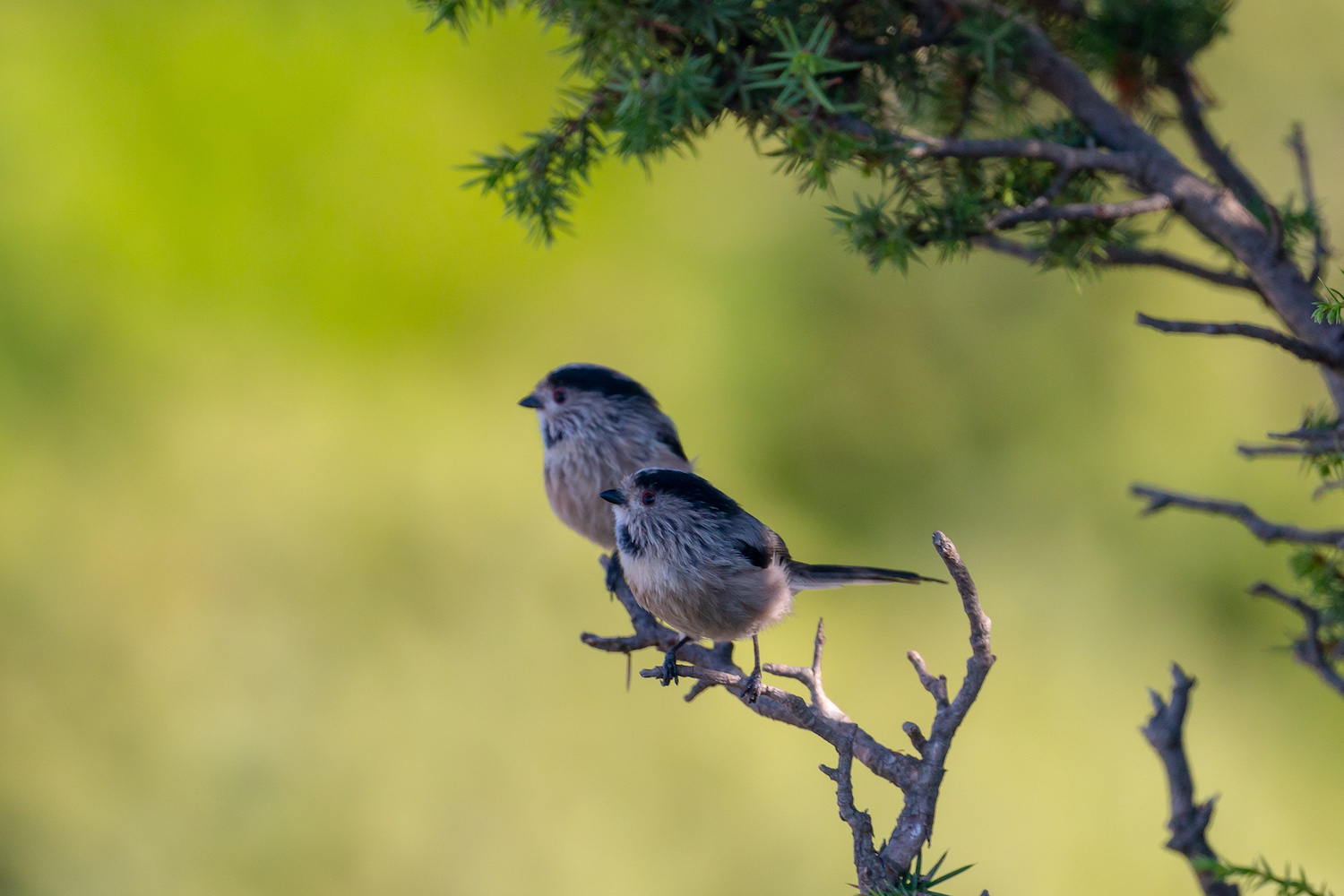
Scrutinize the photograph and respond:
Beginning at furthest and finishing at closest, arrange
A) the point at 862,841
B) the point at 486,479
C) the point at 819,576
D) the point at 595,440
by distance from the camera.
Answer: the point at 486,479 → the point at 595,440 → the point at 819,576 → the point at 862,841

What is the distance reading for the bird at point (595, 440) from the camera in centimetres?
136

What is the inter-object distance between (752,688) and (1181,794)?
1.46 ft

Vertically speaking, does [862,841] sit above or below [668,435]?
below

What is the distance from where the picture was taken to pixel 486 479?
2619 millimetres

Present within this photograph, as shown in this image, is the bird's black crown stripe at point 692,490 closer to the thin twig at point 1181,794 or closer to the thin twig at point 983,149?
the thin twig at point 983,149

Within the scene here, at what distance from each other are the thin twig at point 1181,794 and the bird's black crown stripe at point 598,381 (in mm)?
859

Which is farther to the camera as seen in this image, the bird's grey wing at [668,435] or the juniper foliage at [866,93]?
the bird's grey wing at [668,435]

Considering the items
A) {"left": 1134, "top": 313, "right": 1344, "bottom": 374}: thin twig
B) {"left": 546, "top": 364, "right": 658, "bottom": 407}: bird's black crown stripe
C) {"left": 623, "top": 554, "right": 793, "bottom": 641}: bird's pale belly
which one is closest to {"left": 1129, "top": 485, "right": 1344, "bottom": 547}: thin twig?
{"left": 1134, "top": 313, "right": 1344, "bottom": 374}: thin twig

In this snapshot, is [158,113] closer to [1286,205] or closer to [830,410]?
[830,410]

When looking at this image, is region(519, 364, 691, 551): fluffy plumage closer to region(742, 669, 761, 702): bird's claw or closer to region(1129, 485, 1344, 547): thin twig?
region(742, 669, 761, 702): bird's claw

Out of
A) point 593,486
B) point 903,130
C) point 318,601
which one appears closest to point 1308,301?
point 903,130

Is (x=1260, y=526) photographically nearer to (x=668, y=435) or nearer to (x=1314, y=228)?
(x=1314, y=228)

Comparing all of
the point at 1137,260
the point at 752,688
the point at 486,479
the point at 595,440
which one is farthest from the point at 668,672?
the point at 486,479

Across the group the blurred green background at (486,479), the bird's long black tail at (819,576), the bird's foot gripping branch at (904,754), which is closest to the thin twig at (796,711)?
the bird's foot gripping branch at (904,754)
